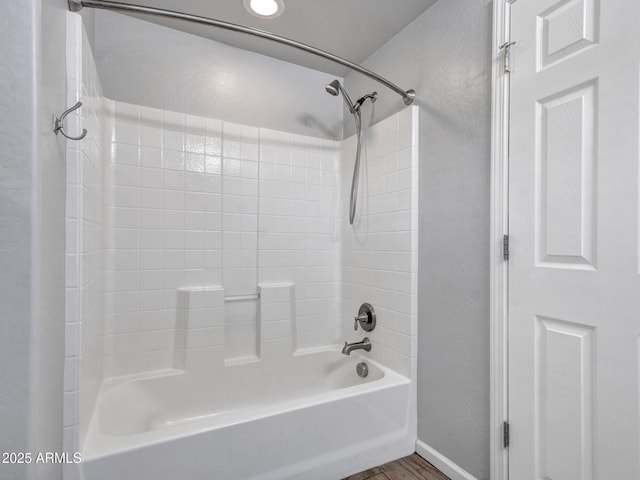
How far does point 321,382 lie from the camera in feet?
7.01

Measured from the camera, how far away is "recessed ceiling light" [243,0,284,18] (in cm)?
159

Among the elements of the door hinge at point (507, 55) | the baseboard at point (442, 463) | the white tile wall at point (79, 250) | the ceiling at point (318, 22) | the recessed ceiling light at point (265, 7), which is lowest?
the baseboard at point (442, 463)

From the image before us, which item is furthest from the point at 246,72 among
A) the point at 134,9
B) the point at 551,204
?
the point at 551,204

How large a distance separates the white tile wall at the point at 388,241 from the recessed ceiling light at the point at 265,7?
821 mm

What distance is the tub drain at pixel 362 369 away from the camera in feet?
6.23

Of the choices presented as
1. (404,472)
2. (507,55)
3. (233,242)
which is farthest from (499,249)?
(233,242)

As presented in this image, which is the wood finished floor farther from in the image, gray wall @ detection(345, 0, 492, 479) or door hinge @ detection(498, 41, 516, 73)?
door hinge @ detection(498, 41, 516, 73)

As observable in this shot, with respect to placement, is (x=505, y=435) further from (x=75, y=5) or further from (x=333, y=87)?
(x=75, y=5)

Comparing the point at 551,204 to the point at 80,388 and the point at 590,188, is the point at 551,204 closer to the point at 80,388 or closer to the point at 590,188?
the point at 590,188

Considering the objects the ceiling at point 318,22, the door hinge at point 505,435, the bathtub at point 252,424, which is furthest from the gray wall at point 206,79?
the door hinge at point 505,435

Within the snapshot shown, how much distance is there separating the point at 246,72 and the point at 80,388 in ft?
6.24

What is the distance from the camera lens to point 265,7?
163 cm

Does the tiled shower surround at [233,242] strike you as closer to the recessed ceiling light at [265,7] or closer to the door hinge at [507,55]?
the door hinge at [507,55]

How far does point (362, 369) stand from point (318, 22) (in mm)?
2029
